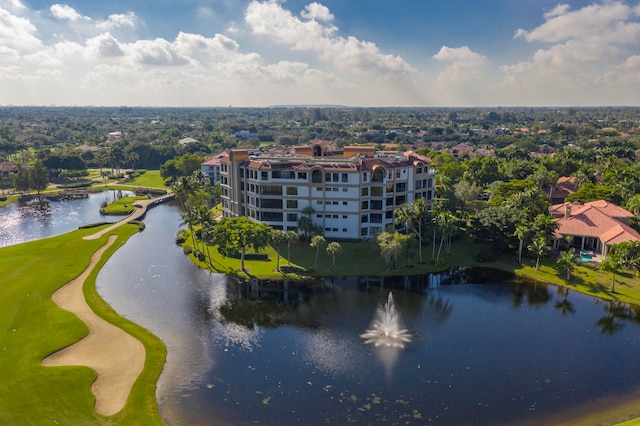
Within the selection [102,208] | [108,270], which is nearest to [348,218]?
[108,270]

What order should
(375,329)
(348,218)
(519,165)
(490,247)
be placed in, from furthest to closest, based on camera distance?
(519,165) < (348,218) < (490,247) < (375,329)

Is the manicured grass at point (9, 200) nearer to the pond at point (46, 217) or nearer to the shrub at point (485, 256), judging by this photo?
the pond at point (46, 217)

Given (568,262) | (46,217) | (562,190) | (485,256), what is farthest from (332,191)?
(46,217)

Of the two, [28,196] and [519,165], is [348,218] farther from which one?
[28,196]

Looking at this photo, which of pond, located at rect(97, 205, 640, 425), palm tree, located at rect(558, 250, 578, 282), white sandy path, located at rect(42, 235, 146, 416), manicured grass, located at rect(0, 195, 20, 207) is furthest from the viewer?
manicured grass, located at rect(0, 195, 20, 207)

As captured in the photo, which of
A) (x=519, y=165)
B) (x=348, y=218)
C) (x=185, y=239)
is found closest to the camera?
(x=348, y=218)

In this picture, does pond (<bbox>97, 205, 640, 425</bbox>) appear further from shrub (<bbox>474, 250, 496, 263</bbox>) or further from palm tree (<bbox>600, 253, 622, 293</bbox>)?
palm tree (<bbox>600, 253, 622, 293</bbox>)

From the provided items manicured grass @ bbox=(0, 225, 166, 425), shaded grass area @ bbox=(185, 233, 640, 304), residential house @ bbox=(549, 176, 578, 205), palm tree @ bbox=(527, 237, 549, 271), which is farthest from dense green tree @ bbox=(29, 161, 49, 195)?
residential house @ bbox=(549, 176, 578, 205)
